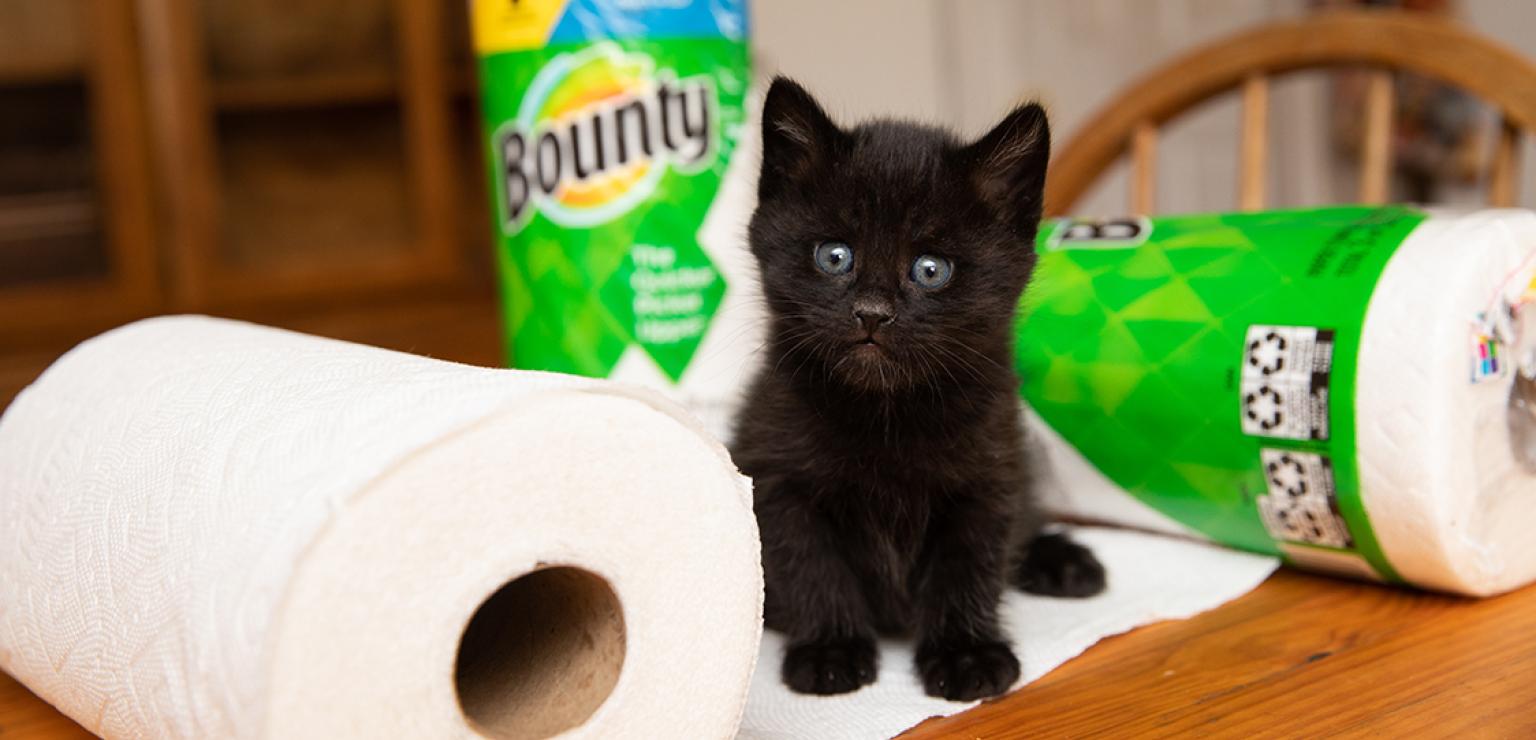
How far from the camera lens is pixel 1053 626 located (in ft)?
3.26

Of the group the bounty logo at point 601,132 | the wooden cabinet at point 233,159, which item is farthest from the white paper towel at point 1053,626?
the wooden cabinet at point 233,159

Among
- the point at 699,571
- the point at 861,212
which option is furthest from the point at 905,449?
the point at 699,571

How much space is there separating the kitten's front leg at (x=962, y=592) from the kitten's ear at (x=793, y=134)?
27 cm

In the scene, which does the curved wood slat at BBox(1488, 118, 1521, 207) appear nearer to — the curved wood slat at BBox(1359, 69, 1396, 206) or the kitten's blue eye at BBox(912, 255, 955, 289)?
the curved wood slat at BBox(1359, 69, 1396, 206)

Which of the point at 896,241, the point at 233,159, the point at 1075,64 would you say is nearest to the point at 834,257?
the point at 896,241

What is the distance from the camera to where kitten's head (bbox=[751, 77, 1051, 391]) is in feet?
2.84

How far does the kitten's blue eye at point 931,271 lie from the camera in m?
0.88

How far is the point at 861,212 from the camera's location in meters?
0.87

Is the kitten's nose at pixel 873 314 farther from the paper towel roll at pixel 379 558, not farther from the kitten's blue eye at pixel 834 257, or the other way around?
the paper towel roll at pixel 379 558

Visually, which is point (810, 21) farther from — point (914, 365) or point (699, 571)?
point (699, 571)

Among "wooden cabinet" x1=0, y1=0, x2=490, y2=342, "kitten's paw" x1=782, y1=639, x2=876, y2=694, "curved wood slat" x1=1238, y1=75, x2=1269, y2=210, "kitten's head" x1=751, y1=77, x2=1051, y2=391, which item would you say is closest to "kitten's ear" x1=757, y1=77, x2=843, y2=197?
"kitten's head" x1=751, y1=77, x2=1051, y2=391

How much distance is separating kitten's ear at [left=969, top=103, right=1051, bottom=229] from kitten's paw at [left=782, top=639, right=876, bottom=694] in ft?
1.08

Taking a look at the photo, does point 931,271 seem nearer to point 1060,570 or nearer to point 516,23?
point 1060,570

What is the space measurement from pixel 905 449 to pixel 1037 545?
0.26 meters
